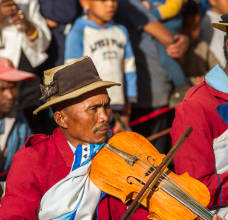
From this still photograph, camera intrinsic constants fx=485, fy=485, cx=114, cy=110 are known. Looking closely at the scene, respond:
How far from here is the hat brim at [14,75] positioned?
4.09 meters

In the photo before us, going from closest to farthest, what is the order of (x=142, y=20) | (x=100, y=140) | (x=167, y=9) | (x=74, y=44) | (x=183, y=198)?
(x=183, y=198) < (x=100, y=140) < (x=74, y=44) < (x=142, y=20) < (x=167, y=9)

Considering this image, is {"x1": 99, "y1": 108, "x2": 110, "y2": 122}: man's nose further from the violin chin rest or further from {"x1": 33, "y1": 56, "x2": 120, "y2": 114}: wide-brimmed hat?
the violin chin rest

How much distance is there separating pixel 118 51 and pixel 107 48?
128 millimetres

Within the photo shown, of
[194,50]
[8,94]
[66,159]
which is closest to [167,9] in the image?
[194,50]

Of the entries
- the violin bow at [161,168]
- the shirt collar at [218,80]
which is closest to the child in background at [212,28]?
the shirt collar at [218,80]

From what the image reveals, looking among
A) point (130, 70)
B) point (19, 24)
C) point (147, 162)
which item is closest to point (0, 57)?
point (19, 24)

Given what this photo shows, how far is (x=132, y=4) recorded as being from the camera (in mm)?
5070

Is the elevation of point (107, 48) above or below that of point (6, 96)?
above

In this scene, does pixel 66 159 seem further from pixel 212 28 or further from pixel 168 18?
pixel 212 28

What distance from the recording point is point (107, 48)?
4621 mm

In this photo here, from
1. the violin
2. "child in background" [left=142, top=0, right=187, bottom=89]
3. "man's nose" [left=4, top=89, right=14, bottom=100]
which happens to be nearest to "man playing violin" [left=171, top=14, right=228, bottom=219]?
the violin

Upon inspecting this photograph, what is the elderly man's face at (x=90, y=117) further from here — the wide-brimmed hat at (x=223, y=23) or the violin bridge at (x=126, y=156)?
the wide-brimmed hat at (x=223, y=23)

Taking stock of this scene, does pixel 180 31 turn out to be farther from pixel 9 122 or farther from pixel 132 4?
pixel 9 122

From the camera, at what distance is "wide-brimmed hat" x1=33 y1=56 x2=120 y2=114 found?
9.33 ft
